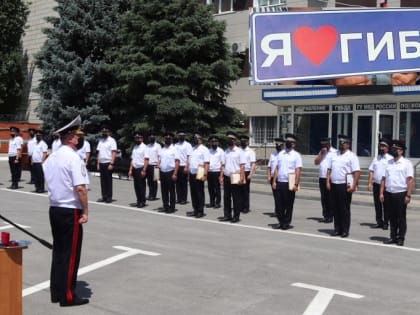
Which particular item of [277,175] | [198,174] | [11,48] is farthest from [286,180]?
[11,48]

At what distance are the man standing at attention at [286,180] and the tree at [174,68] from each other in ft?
44.5

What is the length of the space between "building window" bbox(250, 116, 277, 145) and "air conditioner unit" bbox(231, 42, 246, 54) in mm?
3723

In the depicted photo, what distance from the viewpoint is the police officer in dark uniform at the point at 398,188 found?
11148mm

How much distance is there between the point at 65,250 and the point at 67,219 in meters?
0.33

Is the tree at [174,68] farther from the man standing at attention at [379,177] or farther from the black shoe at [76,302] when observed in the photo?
the black shoe at [76,302]

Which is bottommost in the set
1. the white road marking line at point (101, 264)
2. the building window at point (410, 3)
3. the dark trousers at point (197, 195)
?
the white road marking line at point (101, 264)

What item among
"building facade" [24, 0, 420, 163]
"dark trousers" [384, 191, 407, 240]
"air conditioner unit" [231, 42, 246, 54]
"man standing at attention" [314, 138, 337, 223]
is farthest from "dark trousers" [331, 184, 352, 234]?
"air conditioner unit" [231, 42, 246, 54]

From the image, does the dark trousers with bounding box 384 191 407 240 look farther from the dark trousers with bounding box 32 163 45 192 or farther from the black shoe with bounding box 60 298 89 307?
the dark trousers with bounding box 32 163 45 192

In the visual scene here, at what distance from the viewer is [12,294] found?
557 centimetres

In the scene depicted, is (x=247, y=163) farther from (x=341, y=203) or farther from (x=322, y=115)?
(x=322, y=115)

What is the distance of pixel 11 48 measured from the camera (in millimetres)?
44719

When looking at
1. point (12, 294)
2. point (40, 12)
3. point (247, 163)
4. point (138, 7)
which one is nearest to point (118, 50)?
point (138, 7)

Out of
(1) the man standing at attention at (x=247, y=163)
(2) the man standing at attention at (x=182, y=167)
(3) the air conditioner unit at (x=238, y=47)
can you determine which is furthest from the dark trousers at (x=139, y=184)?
(3) the air conditioner unit at (x=238, y=47)

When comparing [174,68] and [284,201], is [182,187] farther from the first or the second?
[174,68]
